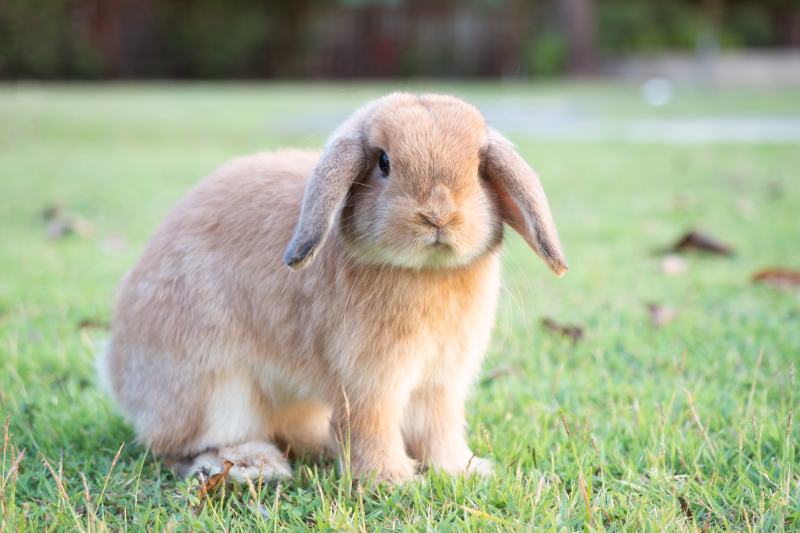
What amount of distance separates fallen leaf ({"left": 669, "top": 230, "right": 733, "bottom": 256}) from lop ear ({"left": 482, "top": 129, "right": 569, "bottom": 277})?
3022 mm

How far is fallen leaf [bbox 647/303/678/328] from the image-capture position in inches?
149

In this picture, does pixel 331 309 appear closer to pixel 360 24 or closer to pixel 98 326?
pixel 98 326

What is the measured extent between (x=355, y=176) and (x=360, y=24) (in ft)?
86.4

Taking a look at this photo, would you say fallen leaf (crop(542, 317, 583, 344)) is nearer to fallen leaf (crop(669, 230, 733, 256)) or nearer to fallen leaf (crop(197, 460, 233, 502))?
fallen leaf (crop(669, 230, 733, 256))

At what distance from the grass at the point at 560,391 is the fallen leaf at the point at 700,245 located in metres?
0.15

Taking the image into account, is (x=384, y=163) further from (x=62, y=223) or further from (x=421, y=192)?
(x=62, y=223)

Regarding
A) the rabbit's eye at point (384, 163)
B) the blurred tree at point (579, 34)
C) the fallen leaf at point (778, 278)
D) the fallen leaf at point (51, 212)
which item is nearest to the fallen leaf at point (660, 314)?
the fallen leaf at point (778, 278)

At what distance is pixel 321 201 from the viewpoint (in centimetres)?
212

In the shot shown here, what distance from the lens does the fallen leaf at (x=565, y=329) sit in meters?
3.61

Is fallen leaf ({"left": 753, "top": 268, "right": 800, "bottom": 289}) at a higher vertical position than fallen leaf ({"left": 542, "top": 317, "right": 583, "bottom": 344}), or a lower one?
higher

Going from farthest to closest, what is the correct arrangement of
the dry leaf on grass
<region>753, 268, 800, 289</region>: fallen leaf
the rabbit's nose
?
the dry leaf on grass
<region>753, 268, 800, 289</region>: fallen leaf
the rabbit's nose

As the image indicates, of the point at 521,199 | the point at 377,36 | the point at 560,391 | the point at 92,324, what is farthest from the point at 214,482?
the point at 377,36

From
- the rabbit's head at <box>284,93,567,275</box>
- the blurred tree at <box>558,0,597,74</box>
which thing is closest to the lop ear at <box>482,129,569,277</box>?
the rabbit's head at <box>284,93,567,275</box>

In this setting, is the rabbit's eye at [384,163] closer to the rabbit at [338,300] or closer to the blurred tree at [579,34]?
the rabbit at [338,300]
